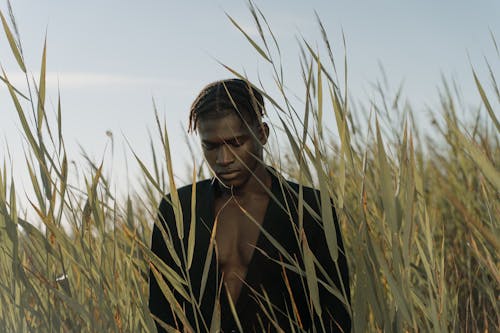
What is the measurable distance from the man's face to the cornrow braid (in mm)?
27

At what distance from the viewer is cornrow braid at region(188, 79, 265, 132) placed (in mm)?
1436

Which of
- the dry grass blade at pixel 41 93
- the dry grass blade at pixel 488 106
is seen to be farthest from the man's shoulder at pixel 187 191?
the dry grass blade at pixel 488 106

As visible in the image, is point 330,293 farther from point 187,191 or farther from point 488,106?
point 488,106

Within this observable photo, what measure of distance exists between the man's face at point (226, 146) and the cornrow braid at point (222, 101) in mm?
27

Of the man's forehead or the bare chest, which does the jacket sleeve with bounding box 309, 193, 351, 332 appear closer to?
the bare chest

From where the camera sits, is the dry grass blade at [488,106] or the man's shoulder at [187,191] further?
the man's shoulder at [187,191]

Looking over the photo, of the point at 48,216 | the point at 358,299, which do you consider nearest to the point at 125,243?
the point at 48,216

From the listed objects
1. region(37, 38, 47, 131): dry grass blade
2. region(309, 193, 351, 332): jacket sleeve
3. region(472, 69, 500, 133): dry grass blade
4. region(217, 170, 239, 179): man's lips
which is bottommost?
region(309, 193, 351, 332): jacket sleeve

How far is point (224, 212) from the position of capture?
157cm

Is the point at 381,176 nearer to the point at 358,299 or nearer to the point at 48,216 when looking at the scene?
the point at 358,299

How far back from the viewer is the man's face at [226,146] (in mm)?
1375

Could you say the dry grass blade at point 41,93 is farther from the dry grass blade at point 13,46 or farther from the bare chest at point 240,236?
the bare chest at point 240,236

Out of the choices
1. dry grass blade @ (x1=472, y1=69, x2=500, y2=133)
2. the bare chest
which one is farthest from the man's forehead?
dry grass blade @ (x1=472, y1=69, x2=500, y2=133)

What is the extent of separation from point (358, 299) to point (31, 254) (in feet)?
2.64
